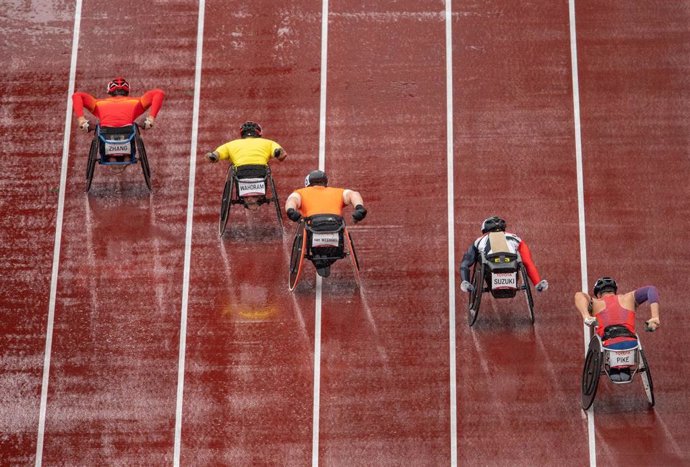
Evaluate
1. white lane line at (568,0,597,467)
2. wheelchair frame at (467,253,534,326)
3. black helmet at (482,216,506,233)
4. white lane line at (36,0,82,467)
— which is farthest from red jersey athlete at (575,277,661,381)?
white lane line at (36,0,82,467)

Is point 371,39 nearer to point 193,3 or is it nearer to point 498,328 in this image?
point 193,3

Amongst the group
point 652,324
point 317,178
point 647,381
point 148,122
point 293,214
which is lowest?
point 647,381

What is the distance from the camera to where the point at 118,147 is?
21.1 meters

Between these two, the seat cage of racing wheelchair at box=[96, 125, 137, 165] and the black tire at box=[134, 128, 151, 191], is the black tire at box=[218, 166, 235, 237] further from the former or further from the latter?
the seat cage of racing wheelchair at box=[96, 125, 137, 165]

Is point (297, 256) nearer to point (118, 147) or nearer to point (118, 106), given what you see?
point (118, 147)

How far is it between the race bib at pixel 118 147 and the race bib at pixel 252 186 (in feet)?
5.71

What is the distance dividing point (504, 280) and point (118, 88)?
629 cm

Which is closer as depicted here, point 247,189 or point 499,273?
point 499,273

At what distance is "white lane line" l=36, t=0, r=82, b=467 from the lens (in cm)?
2030

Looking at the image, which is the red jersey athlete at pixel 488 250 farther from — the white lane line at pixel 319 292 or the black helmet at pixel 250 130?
the black helmet at pixel 250 130

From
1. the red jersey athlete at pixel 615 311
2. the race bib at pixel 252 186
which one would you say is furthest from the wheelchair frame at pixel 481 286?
the race bib at pixel 252 186

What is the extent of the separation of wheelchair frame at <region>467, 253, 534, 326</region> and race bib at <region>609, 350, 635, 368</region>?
160cm

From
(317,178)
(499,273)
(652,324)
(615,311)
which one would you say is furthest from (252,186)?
(652,324)

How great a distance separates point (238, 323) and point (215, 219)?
176 centimetres
